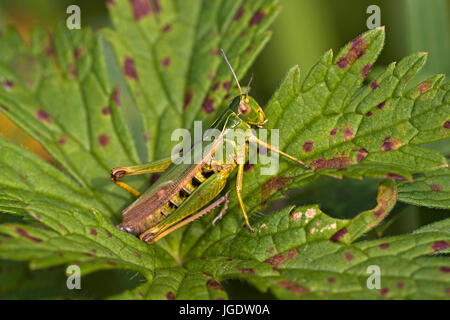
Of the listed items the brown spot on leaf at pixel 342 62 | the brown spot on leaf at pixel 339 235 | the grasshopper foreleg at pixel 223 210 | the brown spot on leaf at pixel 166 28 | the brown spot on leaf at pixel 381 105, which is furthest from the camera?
the brown spot on leaf at pixel 166 28

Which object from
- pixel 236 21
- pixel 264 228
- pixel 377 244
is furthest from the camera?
pixel 236 21

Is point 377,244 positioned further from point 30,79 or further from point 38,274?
point 30,79

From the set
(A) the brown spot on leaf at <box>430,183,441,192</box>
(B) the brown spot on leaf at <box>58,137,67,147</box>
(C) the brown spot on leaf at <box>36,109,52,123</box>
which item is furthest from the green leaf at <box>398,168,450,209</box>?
(C) the brown spot on leaf at <box>36,109,52,123</box>

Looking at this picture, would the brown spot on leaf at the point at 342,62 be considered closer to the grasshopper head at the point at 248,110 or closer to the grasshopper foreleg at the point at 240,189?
the grasshopper head at the point at 248,110

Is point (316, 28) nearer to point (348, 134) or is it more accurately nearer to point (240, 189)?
point (348, 134)

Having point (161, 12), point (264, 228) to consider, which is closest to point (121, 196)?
point (264, 228)

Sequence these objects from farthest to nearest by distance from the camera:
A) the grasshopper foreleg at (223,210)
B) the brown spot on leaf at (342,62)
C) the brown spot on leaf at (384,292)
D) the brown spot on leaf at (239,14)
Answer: the brown spot on leaf at (239,14) → the grasshopper foreleg at (223,210) → the brown spot on leaf at (342,62) → the brown spot on leaf at (384,292)

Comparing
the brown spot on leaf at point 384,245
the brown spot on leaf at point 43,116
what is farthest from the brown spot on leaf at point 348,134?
the brown spot on leaf at point 43,116
